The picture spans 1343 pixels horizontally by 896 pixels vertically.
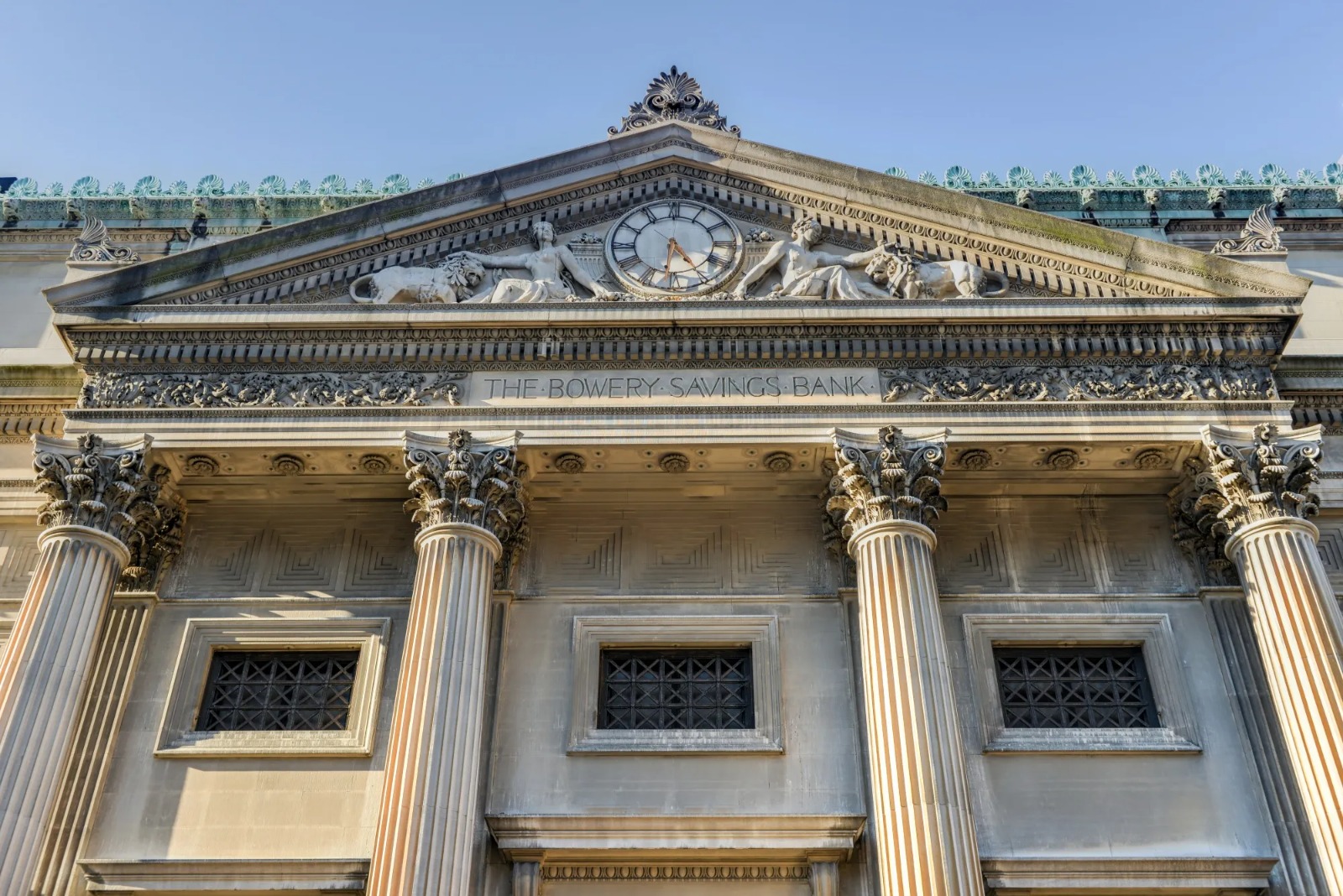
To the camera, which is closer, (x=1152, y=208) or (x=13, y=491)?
(x=13, y=491)

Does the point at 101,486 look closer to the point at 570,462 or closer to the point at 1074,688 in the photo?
the point at 570,462

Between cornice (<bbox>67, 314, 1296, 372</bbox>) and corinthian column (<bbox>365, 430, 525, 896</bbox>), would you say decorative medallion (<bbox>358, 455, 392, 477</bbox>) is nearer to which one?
corinthian column (<bbox>365, 430, 525, 896</bbox>)

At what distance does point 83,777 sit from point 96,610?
2.25m

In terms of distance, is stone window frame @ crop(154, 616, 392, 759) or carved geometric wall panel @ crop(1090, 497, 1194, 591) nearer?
stone window frame @ crop(154, 616, 392, 759)

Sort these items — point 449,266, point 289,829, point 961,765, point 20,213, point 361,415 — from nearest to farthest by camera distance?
point 961,765 < point 289,829 < point 361,415 < point 449,266 < point 20,213

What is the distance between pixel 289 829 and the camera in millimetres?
17047

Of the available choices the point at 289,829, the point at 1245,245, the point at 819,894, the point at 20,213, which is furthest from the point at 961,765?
the point at 20,213

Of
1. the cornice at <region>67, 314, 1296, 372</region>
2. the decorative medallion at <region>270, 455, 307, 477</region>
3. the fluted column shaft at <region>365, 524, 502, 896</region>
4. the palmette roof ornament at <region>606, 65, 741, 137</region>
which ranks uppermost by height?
the palmette roof ornament at <region>606, 65, 741, 137</region>

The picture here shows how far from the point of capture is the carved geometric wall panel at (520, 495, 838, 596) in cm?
1912

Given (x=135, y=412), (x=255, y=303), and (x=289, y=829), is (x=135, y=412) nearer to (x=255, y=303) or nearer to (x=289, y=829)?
(x=255, y=303)

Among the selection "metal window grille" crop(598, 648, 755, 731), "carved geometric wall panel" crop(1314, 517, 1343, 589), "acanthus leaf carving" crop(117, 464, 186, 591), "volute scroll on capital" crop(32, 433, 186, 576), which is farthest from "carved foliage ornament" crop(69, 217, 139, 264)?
"carved geometric wall panel" crop(1314, 517, 1343, 589)

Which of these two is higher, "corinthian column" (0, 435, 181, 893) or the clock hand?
the clock hand

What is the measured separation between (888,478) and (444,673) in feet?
20.2

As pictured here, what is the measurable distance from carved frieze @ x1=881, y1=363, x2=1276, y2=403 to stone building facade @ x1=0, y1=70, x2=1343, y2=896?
6cm
